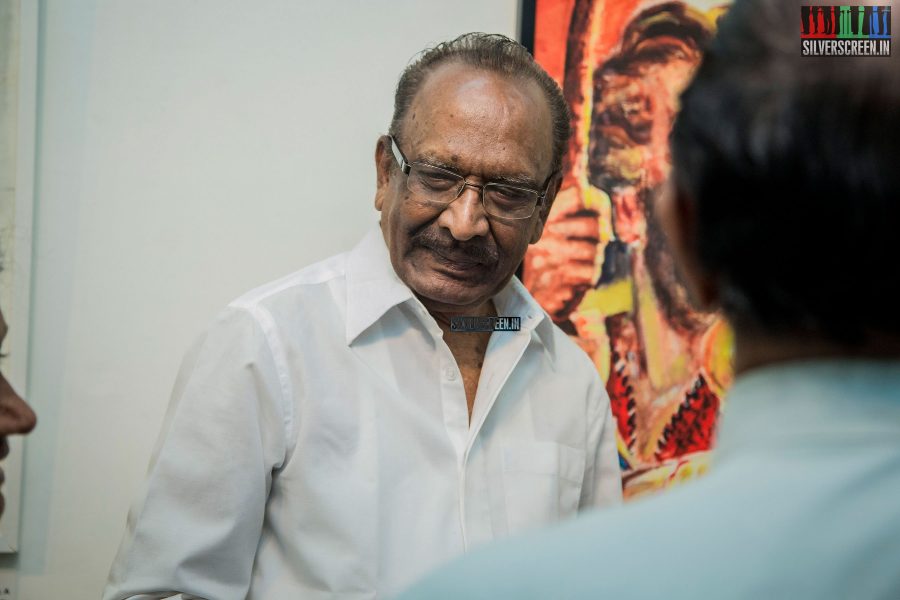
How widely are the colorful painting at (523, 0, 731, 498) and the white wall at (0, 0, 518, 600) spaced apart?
378mm

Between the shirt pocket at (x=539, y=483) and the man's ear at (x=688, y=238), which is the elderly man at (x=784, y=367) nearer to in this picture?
the man's ear at (x=688, y=238)

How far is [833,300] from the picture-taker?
21.0 inches

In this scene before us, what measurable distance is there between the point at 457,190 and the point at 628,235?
2.11 feet

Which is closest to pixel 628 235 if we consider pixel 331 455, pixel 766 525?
pixel 331 455

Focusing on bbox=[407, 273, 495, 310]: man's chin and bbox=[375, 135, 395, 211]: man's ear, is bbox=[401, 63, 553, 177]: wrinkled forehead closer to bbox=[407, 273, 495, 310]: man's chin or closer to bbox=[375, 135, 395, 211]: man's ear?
bbox=[375, 135, 395, 211]: man's ear

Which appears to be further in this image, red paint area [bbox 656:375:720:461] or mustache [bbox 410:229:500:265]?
red paint area [bbox 656:375:720:461]

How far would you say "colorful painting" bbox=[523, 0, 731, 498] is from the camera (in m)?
2.04

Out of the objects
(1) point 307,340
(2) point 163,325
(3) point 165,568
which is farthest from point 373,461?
(2) point 163,325

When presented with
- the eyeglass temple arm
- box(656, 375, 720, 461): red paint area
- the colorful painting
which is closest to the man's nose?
the eyeglass temple arm

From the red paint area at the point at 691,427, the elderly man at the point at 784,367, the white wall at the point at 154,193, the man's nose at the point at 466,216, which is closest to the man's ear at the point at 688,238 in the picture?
the elderly man at the point at 784,367

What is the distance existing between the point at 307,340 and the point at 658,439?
36.8 inches

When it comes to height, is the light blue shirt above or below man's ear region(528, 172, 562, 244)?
below

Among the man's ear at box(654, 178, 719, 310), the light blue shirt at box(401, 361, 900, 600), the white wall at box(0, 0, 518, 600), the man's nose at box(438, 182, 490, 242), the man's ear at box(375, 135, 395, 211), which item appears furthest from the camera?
the white wall at box(0, 0, 518, 600)

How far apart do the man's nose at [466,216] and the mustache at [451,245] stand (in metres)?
0.02
